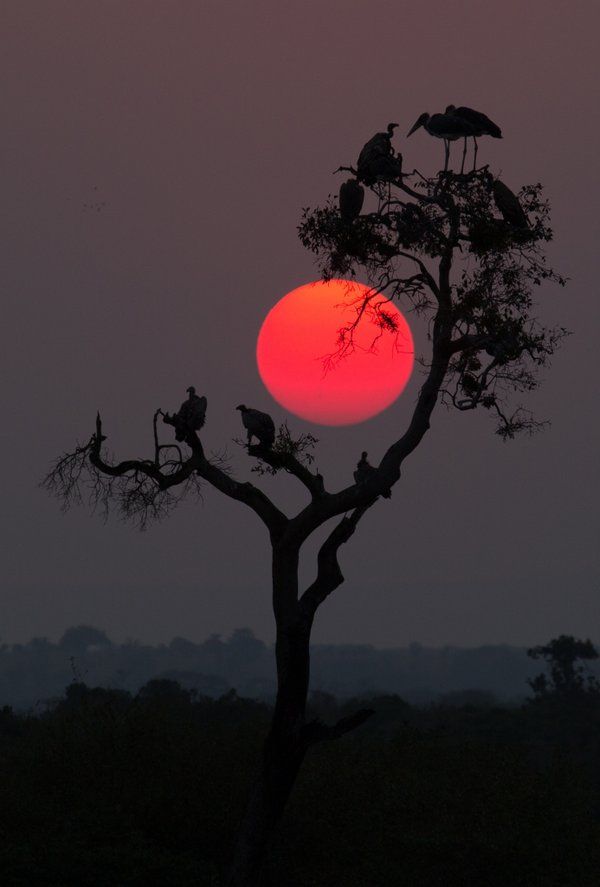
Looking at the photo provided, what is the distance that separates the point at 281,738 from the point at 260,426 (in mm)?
6019

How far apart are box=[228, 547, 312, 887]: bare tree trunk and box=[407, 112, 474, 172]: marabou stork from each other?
8816 millimetres

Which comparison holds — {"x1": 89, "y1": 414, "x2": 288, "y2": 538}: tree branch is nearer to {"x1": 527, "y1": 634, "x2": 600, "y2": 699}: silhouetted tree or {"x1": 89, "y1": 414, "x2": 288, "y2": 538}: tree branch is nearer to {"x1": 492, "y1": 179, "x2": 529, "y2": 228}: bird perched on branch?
{"x1": 492, "y1": 179, "x2": 529, "y2": 228}: bird perched on branch

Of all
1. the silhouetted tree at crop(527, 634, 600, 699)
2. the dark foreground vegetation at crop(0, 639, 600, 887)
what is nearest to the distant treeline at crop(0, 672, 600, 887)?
the dark foreground vegetation at crop(0, 639, 600, 887)

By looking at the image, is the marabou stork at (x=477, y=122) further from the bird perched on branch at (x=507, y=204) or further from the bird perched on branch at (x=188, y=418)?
the bird perched on branch at (x=188, y=418)

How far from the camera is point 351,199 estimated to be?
87.2 feet

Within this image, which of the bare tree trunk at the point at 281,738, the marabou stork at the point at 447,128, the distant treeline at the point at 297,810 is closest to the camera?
the bare tree trunk at the point at 281,738

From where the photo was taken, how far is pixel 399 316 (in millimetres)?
27578

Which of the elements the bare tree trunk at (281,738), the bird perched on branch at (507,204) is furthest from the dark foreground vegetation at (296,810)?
the bird perched on branch at (507,204)

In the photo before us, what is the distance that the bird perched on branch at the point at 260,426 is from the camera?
86.4ft

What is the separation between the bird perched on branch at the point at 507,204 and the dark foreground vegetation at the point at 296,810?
50.0 feet

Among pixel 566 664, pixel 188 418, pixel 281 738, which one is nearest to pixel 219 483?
pixel 188 418

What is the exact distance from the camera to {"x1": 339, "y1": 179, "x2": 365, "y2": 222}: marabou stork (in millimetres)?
26502

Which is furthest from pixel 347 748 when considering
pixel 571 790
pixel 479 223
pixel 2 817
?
pixel 479 223

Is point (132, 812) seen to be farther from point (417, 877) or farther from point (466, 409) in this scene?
point (466, 409)
